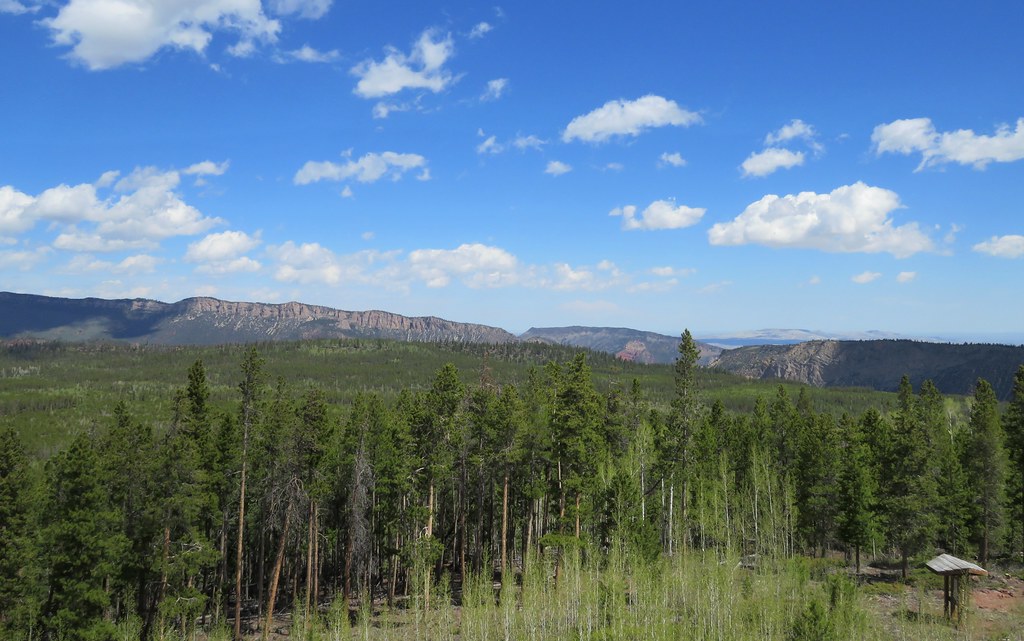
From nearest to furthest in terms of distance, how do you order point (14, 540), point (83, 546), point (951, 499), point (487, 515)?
point (83, 546) < point (14, 540) < point (951, 499) < point (487, 515)

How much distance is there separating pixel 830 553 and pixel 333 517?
51.7 m

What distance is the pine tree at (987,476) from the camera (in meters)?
47.8

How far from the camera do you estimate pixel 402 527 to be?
41469 mm

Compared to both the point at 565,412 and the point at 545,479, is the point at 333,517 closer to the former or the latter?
the point at 545,479

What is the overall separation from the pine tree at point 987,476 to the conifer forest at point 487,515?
0.74 ft

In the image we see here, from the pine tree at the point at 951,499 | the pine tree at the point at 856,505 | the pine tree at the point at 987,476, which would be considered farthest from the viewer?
the pine tree at the point at 987,476

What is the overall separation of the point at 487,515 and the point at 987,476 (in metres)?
40.6

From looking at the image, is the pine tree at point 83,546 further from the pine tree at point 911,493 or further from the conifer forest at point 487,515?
the pine tree at point 911,493

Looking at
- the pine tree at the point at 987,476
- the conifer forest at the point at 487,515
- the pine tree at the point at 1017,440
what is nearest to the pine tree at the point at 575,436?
the conifer forest at the point at 487,515

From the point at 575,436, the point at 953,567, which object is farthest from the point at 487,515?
the point at 953,567

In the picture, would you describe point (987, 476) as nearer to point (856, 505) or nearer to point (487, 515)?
point (856, 505)

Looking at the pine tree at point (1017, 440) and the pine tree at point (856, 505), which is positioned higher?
the pine tree at point (1017, 440)

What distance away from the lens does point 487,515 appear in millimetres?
54562

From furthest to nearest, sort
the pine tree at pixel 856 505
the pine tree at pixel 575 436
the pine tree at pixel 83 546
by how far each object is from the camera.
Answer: the pine tree at pixel 856 505 < the pine tree at pixel 575 436 < the pine tree at pixel 83 546
